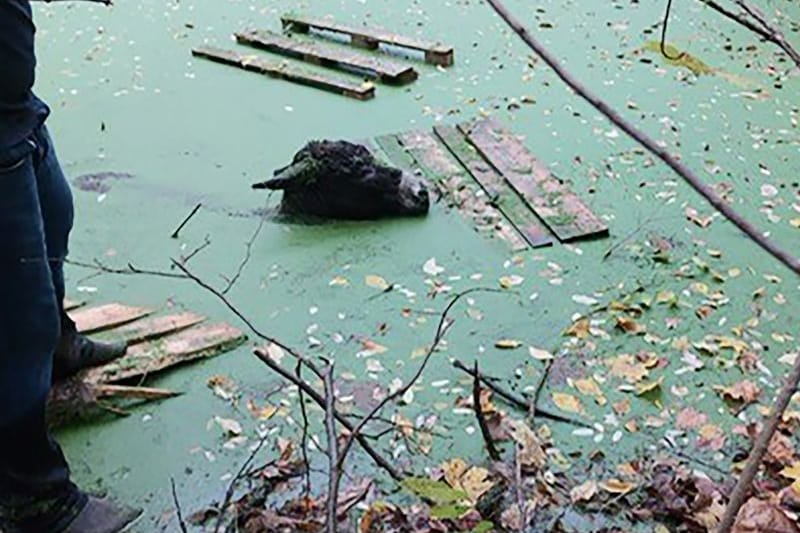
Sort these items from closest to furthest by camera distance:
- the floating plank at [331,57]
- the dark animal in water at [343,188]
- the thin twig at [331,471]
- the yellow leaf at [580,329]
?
the thin twig at [331,471], the yellow leaf at [580,329], the dark animal in water at [343,188], the floating plank at [331,57]

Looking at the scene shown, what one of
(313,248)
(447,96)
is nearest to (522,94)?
(447,96)

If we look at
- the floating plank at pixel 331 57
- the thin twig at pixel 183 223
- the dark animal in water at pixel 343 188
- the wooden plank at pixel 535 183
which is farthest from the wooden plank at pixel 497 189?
the thin twig at pixel 183 223

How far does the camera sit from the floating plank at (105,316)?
97.3 inches

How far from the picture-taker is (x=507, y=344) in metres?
2.51

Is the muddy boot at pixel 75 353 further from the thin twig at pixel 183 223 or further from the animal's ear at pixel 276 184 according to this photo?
the animal's ear at pixel 276 184

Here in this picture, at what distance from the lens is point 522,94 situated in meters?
4.15

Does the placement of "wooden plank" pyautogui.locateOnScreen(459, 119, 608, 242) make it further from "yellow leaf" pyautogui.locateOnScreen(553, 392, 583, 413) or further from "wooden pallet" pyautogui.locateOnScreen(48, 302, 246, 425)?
"wooden pallet" pyautogui.locateOnScreen(48, 302, 246, 425)

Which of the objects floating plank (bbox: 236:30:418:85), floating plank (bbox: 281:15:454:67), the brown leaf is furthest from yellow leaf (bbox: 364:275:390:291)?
floating plank (bbox: 281:15:454:67)

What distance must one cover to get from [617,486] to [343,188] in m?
1.50

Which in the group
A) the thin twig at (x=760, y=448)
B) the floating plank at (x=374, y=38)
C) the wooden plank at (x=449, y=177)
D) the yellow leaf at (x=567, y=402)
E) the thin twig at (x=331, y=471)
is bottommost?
the floating plank at (x=374, y=38)

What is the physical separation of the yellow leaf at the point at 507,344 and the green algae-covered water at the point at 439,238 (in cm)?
3

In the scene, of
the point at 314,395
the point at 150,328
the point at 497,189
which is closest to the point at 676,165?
the point at 314,395

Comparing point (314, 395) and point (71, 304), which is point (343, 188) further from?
point (314, 395)

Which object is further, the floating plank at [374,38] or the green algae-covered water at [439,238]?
the floating plank at [374,38]
